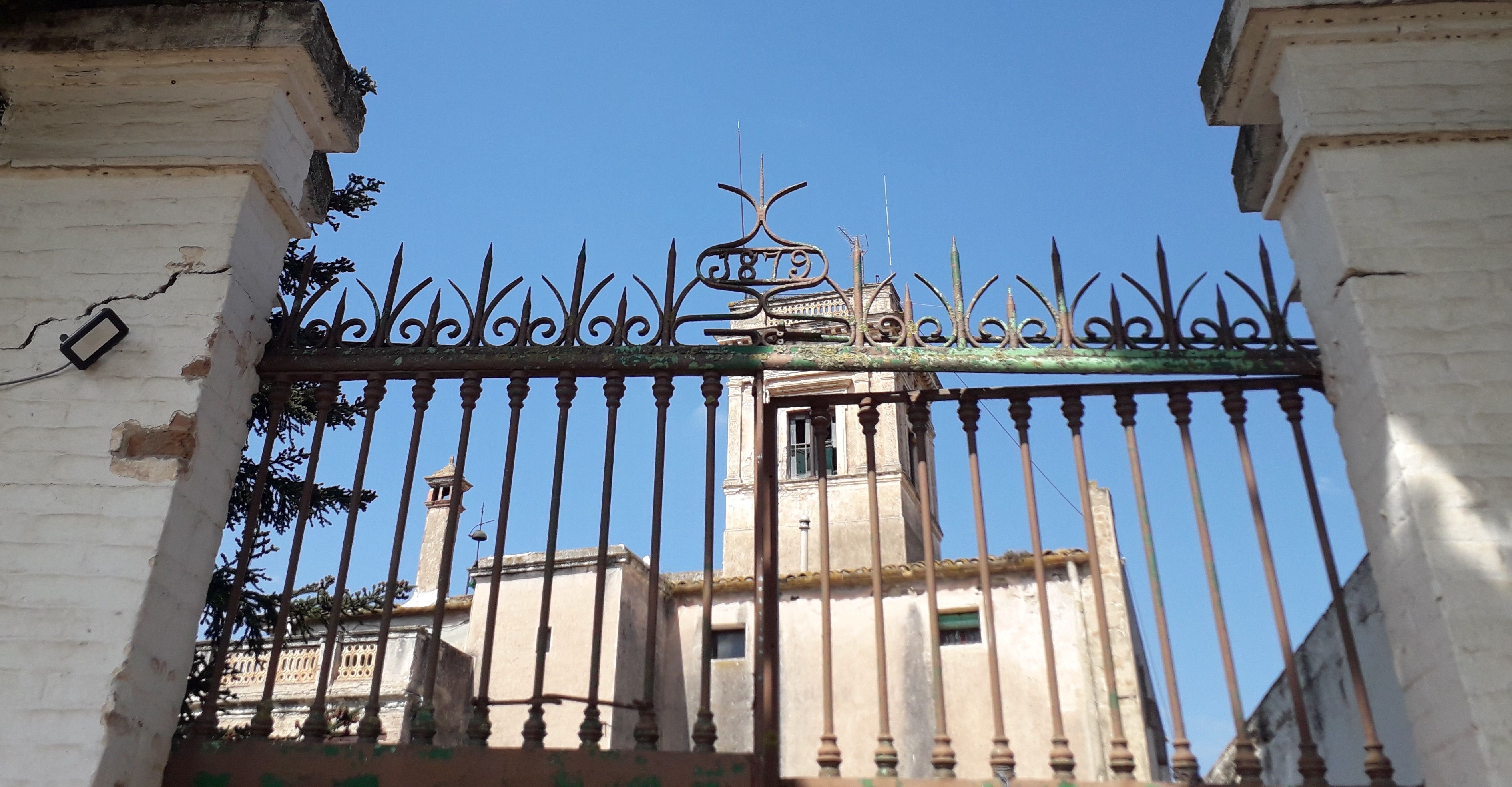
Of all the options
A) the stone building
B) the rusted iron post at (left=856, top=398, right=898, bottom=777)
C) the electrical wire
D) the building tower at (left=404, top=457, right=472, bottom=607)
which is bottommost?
the rusted iron post at (left=856, top=398, right=898, bottom=777)

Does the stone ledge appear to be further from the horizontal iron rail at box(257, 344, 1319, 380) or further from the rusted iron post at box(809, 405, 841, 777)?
the rusted iron post at box(809, 405, 841, 777)

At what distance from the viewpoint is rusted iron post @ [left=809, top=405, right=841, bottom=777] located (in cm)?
334

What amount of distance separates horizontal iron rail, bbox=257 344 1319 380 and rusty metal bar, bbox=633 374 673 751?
93 millimetres

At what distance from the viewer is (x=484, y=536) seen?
2595cm

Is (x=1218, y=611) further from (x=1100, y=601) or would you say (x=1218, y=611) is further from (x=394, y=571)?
(x=394, y=571)

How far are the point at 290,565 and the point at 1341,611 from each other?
3.40m

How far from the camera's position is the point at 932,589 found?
3.62 meters

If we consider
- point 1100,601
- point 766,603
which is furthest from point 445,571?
point 1100,601

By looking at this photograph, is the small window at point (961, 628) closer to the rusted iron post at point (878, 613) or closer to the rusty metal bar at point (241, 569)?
the rusted iron post at point (878, 613)

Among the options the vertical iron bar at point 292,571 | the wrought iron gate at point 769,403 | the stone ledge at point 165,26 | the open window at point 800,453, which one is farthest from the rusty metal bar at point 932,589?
the open window at point 800,453

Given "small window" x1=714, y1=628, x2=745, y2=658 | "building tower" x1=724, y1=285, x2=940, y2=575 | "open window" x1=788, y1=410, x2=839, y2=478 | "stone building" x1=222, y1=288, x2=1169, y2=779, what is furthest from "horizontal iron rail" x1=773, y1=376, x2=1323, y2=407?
"open window" x1=788, y1=410, x2=839, y2=478

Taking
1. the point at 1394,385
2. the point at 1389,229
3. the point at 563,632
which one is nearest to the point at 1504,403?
the point at 1394,385

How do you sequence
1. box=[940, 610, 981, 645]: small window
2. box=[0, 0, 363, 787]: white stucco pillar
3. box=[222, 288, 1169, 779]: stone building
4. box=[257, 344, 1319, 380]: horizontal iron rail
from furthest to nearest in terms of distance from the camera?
box=[940, 610, 981, 645]: small window
box=[222, 288, 1169, 779]: stone building
box=[257, 344, 1319, 380]: horizontal iron rail
box=[0, 0, 363, 787]: white stucco pillar

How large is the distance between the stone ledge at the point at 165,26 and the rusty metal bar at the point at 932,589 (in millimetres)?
2613
